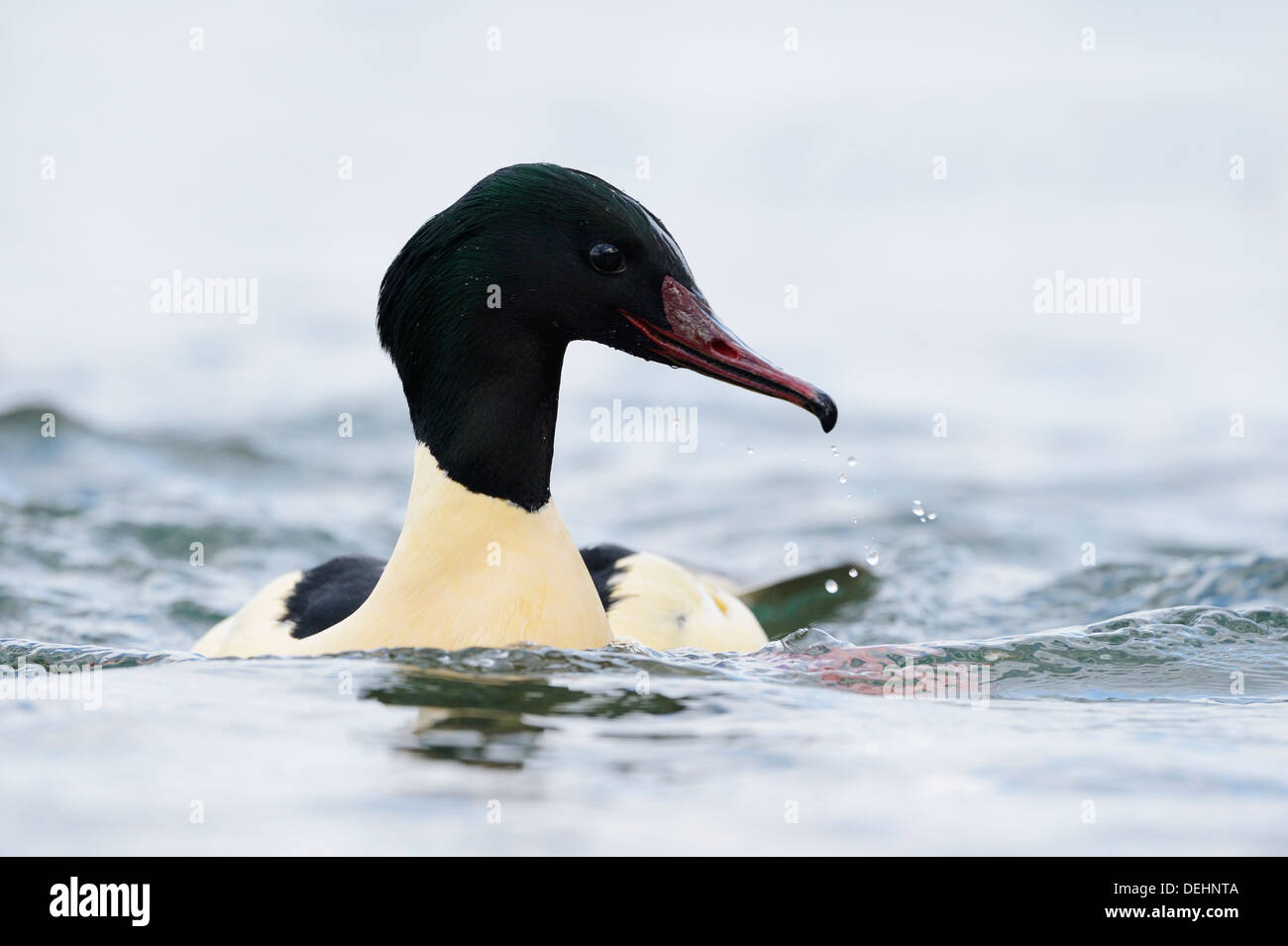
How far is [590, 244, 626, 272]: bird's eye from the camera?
208 inches

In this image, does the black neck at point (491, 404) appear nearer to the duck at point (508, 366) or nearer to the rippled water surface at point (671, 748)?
the duck at point (508, 366)

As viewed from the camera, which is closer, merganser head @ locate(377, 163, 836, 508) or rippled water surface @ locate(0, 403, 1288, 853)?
rippled water surface @ locate(0, 403, 1288, 853)

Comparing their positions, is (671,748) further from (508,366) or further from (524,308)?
(524,308)

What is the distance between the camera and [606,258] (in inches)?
208

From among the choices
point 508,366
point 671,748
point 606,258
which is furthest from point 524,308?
point 671,748

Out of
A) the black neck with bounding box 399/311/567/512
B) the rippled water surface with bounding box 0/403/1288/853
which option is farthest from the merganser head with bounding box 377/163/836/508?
the rippled water surface with bounding box 0/403/1288/853

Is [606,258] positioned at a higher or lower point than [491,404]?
higher

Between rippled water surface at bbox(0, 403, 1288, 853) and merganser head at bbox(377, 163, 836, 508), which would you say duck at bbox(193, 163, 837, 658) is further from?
rippled water surface at bbox(0, 403, 1288, 853)

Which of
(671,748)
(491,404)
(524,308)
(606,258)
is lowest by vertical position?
(671,748)

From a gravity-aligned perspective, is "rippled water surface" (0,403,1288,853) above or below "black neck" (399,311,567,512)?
below

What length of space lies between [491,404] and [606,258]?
58 cm

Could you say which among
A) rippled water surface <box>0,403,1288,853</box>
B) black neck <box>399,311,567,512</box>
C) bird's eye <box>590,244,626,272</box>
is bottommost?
rippled water surface <box>0,403,1288,853</box>

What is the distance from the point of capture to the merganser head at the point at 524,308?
Answer: 17.2 ft
